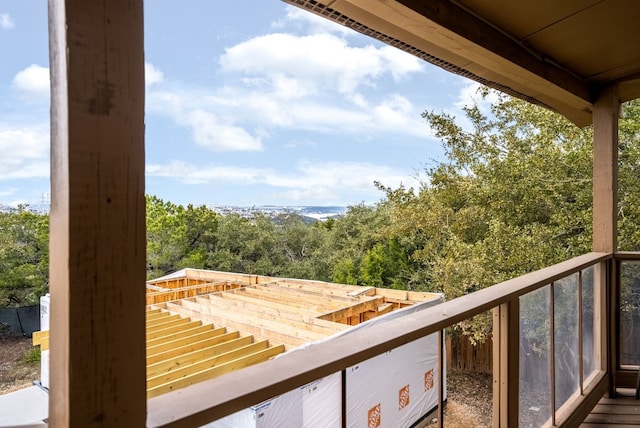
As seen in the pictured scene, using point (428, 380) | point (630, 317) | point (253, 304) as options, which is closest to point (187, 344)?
point (253, 304)

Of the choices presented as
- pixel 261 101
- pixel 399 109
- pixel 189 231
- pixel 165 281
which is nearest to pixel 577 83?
pixel 165 281

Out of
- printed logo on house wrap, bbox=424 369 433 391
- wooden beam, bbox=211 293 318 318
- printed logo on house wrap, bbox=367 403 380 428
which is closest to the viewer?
printed logo on house wrap, bbox=367 403 380 428

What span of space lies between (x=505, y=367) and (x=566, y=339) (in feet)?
3.09

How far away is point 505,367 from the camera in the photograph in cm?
160

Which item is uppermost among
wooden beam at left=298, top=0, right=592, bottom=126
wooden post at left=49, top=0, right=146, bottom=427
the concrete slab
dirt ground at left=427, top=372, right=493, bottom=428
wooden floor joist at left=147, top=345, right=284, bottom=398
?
wooden beam at left=298, top=0, right=592, bottom=126

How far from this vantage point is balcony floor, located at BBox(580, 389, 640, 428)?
91.7 inches

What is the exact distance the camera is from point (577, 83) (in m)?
2.75

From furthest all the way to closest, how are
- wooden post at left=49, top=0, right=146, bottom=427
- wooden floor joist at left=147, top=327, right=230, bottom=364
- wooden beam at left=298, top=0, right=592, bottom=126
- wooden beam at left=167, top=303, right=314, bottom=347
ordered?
wooden beam at left=167, top=303, right=314, bottom=347
wooden floor joist at left=147, top=327, right=230, bottom=364
wooden beam at left=298, top=0, right=592, bottom=126
wooden post at left=49, top=0, right=146, bottom=427

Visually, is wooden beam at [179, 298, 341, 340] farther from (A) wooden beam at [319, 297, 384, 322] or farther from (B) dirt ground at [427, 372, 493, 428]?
(B) dirt ground at [427, 372, 493, 428]

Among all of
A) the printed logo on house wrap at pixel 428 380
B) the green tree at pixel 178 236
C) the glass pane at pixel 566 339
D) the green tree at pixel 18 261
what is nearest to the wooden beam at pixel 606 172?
the glass pane at pixel 566 339

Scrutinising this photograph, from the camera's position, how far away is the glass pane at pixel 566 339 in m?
2.15

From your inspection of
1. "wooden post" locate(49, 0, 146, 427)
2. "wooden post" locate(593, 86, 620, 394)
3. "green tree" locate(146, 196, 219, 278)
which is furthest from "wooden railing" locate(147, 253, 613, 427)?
"green tree" locate(146, 196, 219, 278)

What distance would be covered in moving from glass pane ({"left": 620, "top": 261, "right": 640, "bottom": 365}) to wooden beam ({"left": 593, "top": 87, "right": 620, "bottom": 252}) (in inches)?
6.6

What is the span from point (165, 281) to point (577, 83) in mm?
9548
